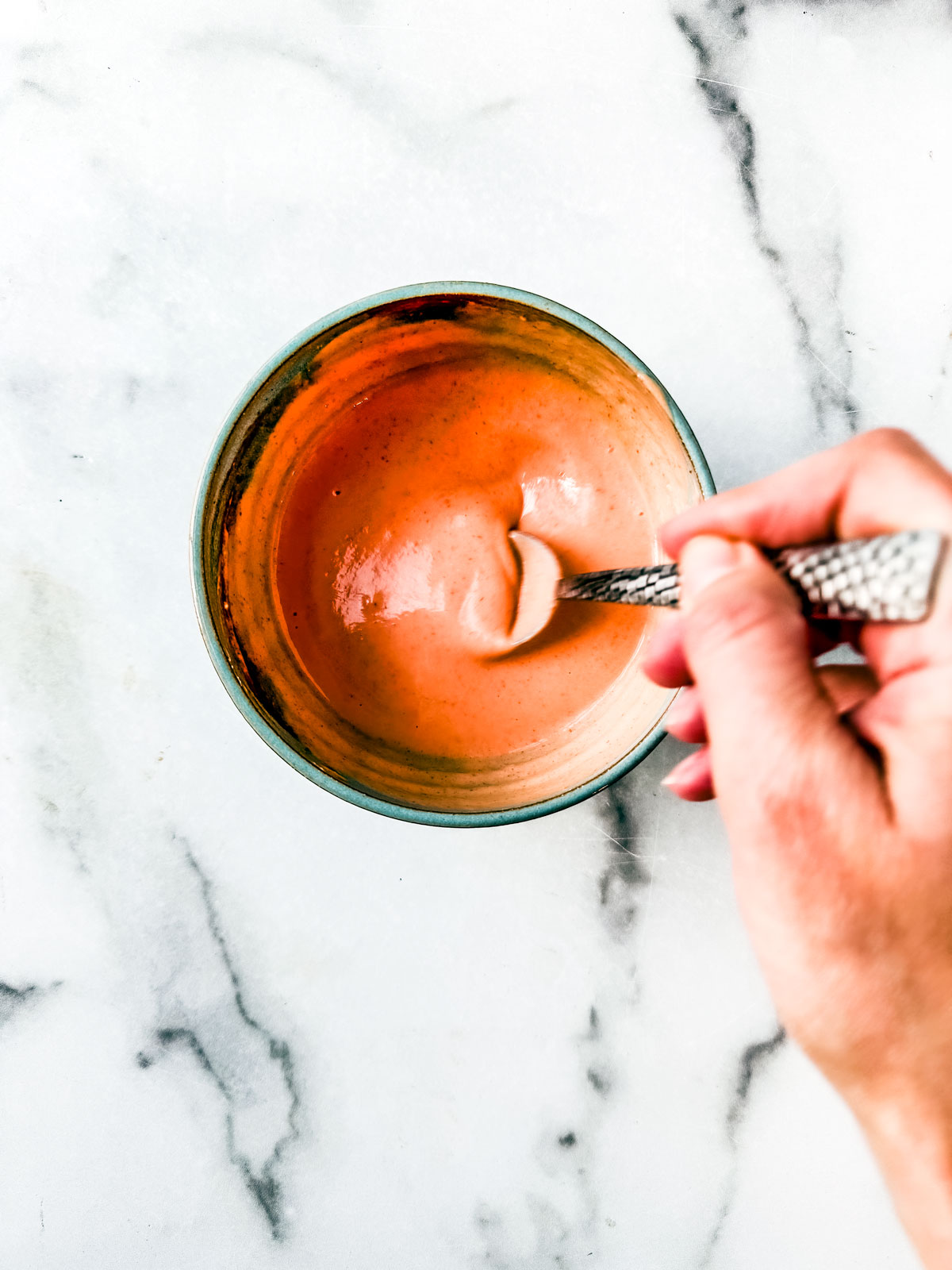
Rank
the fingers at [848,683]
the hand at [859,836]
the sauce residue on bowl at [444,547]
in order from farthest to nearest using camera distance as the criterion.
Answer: the sauce residue on bowl at [444,547]
the fingers at [848,683]
the hand at [859,836]

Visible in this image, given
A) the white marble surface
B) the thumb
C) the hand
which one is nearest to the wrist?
the hand

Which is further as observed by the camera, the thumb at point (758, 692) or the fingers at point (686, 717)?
the fingers at point (686, 717)

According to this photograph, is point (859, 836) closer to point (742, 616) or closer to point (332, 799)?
point (742, 616)

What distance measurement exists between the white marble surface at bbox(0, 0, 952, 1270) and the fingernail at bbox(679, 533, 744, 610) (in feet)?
0.82

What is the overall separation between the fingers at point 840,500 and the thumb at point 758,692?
8 cm

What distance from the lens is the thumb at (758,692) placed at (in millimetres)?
539

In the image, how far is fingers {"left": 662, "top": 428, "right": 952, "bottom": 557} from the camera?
1.95 ft

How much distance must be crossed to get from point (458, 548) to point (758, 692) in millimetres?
368

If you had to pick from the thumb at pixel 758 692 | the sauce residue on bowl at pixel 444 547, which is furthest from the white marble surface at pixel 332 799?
the thumb at pixel 758 692

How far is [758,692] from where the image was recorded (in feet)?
1.81

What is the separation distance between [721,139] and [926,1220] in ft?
2.79

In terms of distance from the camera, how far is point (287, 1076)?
0.88 meters

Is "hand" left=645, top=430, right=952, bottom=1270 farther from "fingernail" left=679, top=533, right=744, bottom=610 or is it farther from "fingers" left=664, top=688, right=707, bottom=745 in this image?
"fingers" left=664, top=688, right=707, bottom=745

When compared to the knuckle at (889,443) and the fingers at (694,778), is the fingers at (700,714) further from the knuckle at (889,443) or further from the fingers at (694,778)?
the knuckle at (889,443)
